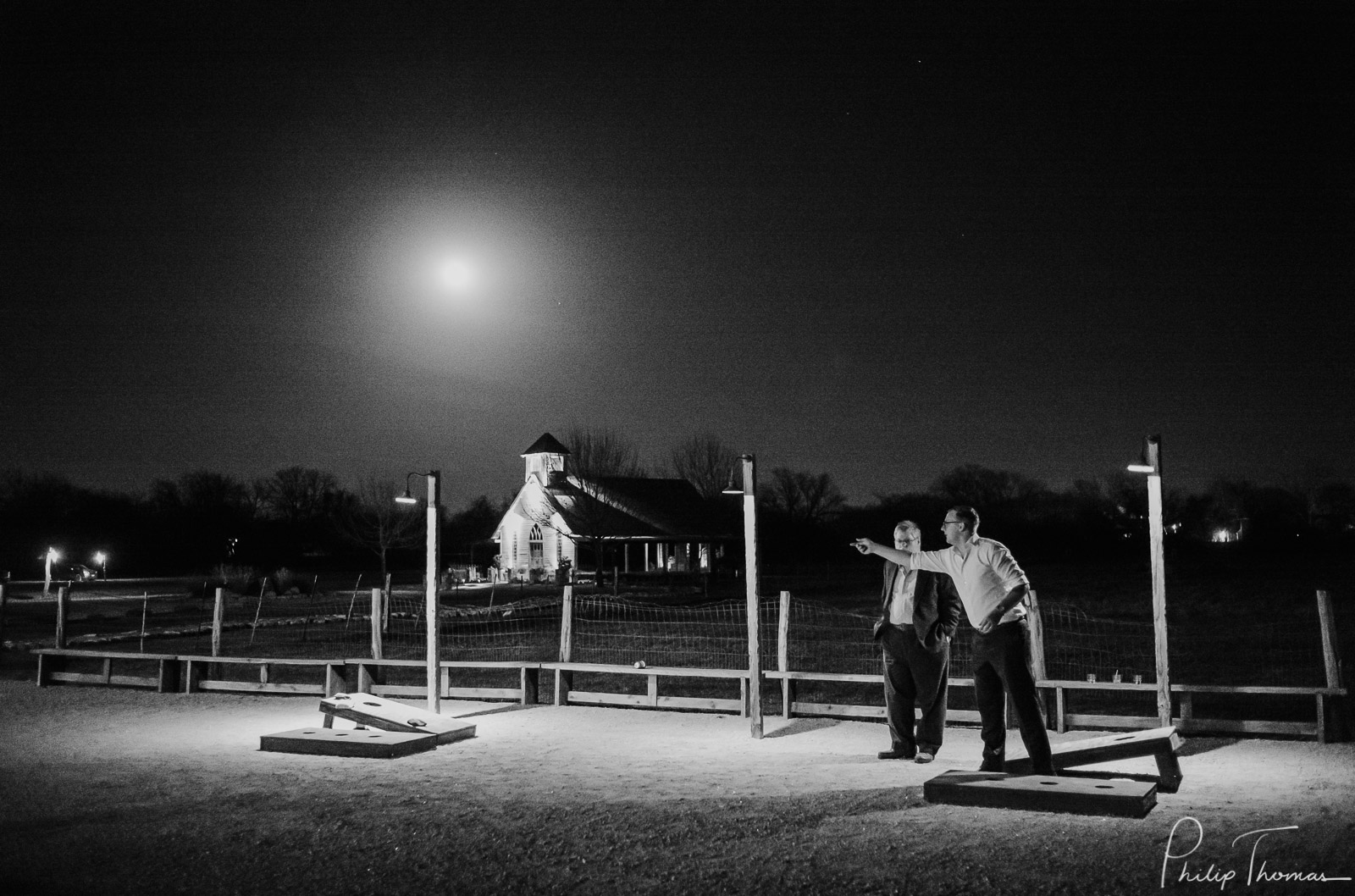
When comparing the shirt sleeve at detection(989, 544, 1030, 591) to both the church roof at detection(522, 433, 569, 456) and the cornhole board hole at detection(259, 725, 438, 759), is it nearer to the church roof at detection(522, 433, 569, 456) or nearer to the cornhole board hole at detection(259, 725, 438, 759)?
A: the cornhole board hole at detection(259, 725, 438, 759)

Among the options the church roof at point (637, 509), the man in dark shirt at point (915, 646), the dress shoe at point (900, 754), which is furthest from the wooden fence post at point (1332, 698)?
the church roof at point (637, 509)

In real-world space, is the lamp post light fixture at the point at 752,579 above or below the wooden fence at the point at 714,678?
A: above

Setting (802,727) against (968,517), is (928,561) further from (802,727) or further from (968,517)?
(802,727)

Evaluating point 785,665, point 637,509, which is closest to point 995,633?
point 785,665

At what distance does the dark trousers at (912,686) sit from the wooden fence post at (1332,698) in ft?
10.6

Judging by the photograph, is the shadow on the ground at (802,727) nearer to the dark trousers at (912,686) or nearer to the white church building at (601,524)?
the dark trousers at (912,686)

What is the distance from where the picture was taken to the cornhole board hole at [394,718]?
10367mm

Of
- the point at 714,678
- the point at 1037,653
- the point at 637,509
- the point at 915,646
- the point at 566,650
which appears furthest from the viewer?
the point at 637,509

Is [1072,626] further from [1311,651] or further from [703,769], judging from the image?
[703,769]

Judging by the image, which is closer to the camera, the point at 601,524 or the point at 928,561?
the point at 928,561

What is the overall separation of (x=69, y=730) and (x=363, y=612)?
66.4ft

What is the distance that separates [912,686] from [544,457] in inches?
1925

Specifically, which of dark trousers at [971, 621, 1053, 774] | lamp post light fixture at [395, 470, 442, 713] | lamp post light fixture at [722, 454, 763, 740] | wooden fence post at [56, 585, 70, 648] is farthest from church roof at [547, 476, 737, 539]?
dark trousers at [971, 621, 1053, 774]

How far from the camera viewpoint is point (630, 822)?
23.2 feet
